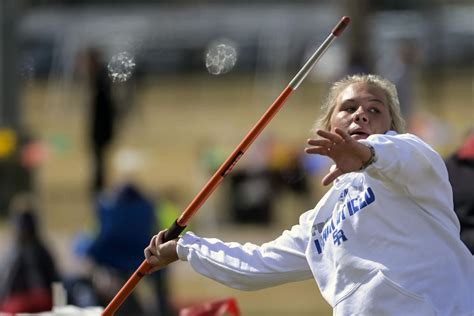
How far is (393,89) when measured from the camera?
4.52 m

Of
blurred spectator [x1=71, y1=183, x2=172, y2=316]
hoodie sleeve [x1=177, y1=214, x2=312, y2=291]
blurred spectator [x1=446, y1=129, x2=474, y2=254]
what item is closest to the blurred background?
blurred spectator [x1=71, y1=183, x2=172, y2=316]

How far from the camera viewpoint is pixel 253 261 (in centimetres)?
467

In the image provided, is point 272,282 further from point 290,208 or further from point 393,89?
point 290,208

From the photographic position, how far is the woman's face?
14.2 ft

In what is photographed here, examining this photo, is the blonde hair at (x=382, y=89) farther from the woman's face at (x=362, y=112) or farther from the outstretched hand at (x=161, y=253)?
the outstretched hand at (x=161, y=253)

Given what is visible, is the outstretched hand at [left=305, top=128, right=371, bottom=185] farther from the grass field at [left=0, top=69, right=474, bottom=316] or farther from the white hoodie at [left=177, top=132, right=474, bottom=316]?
the grass field at [left=0, top=69, right=474, bottom=316]

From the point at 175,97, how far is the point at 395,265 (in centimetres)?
3153

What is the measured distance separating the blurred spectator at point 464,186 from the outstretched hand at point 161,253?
1.64 m

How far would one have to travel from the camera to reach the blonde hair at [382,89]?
4449 millimetres

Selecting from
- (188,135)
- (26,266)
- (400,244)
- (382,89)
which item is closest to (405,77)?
(26,266)

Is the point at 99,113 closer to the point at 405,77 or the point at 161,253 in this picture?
the point at 405,77

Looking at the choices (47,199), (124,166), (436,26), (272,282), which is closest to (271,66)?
(436,26)

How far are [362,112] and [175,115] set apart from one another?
27.4 m

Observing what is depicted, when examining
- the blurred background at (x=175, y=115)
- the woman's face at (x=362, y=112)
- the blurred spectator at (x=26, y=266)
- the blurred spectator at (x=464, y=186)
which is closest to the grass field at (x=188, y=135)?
the blurred background at (x=175, y=115)
